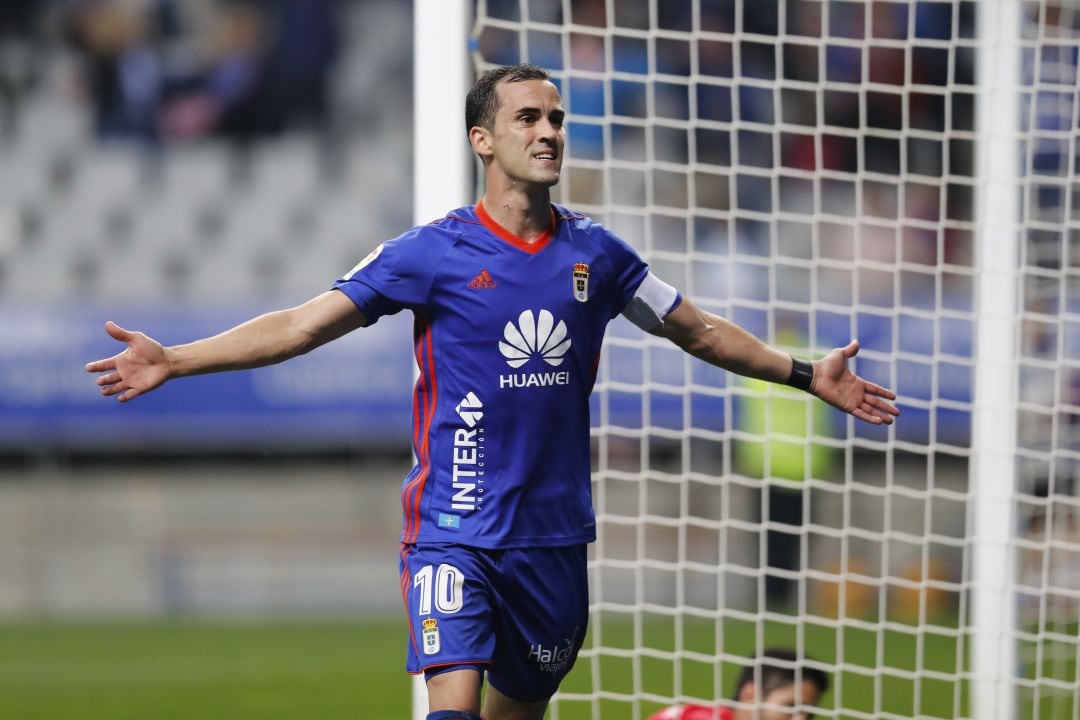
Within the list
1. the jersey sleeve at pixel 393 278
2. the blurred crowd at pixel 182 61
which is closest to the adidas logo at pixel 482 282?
the jersey sleeve at pixel 393 278

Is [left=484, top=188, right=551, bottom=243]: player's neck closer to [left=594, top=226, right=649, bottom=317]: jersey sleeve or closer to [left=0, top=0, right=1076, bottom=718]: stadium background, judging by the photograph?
[left=594, top=226, right=649, bottom=317]: jersey sleeve

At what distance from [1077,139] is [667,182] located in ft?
23.6

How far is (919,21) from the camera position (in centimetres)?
1248

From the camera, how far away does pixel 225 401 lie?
41.1 feet

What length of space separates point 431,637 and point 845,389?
1.41 metres

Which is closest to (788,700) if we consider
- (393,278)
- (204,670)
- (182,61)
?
(393,278)

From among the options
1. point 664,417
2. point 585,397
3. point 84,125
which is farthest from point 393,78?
point 585,397

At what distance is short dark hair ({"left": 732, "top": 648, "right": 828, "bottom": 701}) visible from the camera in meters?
5.52

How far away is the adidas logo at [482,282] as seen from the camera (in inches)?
162

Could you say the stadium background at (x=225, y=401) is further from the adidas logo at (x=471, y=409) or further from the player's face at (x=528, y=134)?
the adidas logo at (x=471, y=409)

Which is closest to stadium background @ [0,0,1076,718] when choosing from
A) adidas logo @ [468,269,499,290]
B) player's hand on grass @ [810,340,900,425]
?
player's hand on grass @ [810,340,900,425]

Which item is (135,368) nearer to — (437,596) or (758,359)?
Answer: (437,596)

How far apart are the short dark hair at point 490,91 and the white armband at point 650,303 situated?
2.09ft

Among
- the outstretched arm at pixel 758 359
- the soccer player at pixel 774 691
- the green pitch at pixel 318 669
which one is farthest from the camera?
the green pitch at pixel 318 669
